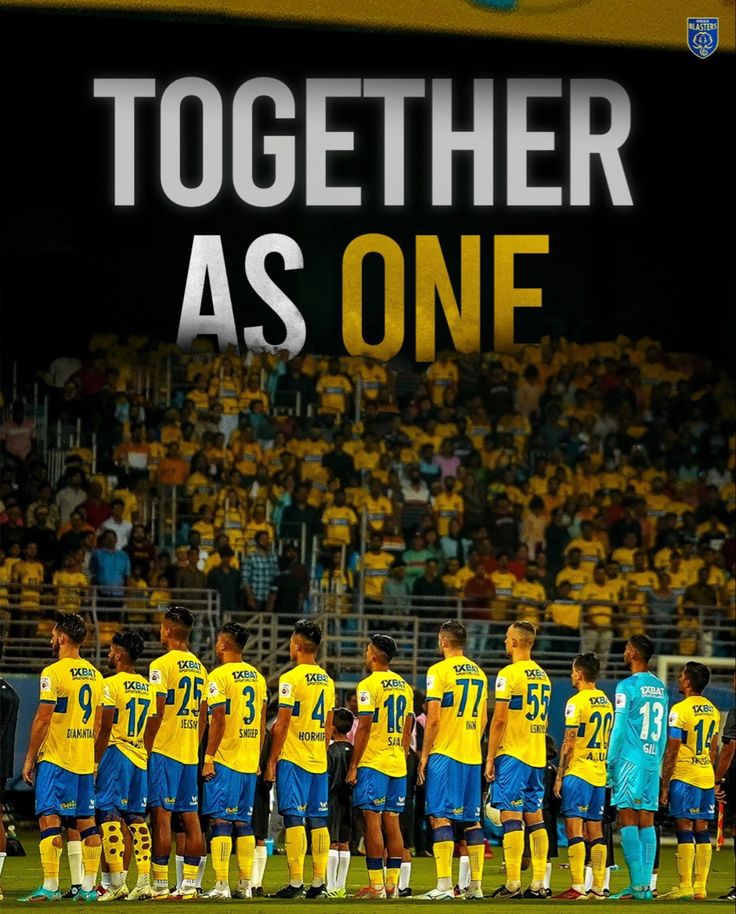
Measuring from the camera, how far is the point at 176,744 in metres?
13.0

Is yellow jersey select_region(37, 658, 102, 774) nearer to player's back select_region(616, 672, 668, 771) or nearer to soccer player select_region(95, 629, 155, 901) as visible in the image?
soccer player select_region(95, 629, 155, 901)

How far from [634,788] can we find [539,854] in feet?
3.02

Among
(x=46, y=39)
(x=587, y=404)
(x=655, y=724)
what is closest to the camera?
(x=655, y=724)

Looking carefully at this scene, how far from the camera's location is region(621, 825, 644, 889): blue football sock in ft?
45.8

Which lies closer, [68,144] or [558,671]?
[558,671]

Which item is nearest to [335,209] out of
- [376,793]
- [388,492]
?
[388,492]

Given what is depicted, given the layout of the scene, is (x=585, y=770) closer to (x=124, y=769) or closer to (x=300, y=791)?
(x=300, y=791)

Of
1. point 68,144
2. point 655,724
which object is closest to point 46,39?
point 68,144

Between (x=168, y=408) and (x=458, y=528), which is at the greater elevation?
(x=168, y=408)

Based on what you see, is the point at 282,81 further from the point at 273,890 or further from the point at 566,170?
the point at 273,890

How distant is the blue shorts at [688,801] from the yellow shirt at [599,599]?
8.05 meters

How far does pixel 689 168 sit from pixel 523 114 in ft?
20.1

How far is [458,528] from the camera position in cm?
2452

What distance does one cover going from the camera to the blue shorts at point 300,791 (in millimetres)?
13250
